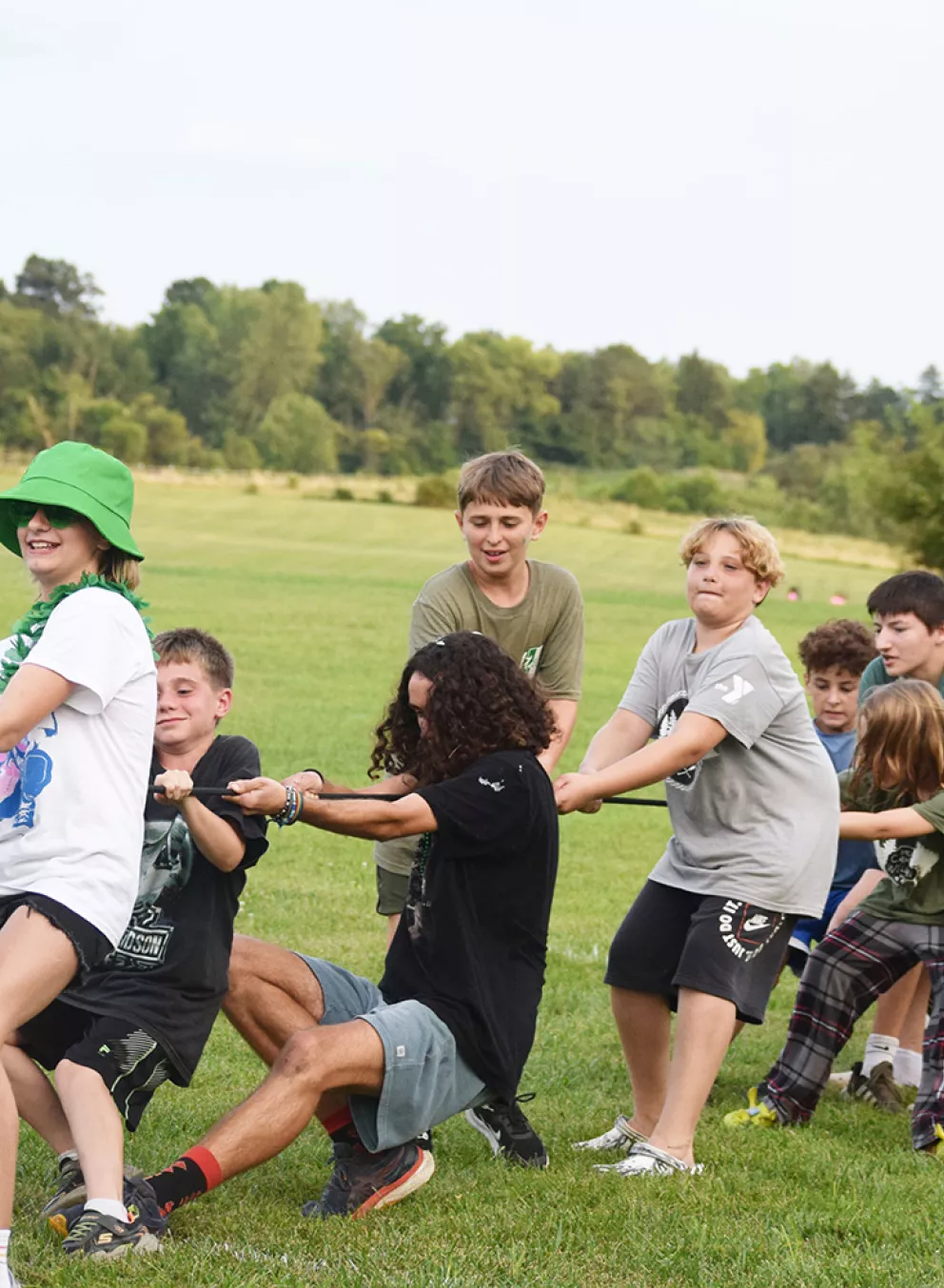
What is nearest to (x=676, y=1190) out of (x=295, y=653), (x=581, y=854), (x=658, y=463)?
(x=581, y=854)

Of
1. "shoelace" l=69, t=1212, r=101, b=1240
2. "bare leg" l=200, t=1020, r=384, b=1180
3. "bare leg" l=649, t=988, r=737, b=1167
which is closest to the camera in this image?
"shoelace" l=69, t=1212, r=101, b=1240

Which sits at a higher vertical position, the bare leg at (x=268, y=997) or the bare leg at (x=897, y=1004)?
the bare leg at (x=268, y=997)

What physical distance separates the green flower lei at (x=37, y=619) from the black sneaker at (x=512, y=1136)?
204 centimetres

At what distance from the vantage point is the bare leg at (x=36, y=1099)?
15.4 feet

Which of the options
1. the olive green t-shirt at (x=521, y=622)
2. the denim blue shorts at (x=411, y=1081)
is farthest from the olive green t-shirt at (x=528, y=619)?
the denim blue shorts at (x=411, y=1081)

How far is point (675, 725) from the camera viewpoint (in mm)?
5754

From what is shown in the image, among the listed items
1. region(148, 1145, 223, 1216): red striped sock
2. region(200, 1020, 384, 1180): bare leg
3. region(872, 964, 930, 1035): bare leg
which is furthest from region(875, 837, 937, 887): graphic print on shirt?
region(148, 1145, 223, 1216): red striped sock

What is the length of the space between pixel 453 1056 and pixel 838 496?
98076 mm

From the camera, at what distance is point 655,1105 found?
5.94 m

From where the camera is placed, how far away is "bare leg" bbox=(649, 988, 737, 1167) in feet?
17.9

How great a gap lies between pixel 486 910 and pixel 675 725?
1188 millimetres

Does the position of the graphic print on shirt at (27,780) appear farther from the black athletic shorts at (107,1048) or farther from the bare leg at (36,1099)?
the bare leg at (36,1099)

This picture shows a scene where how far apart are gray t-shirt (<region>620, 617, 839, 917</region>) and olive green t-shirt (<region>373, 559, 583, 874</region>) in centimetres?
80

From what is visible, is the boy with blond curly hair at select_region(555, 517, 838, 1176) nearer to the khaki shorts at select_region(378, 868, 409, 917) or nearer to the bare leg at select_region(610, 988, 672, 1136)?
the bare leg at select_region(610, 988, 672, 1136)
